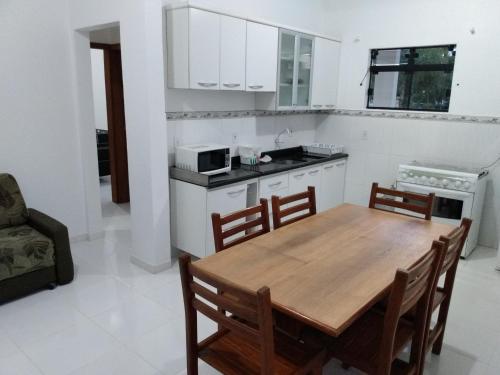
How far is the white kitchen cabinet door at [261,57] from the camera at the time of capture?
367 cm

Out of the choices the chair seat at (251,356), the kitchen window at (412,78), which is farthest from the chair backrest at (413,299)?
the kitchen window at (412,78)

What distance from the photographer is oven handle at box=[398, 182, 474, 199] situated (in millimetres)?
3799

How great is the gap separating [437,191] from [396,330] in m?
2.49

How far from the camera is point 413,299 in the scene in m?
1.66

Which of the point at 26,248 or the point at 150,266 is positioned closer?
the point at 26,248

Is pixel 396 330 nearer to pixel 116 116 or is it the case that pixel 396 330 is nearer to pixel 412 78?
pixel 412 78

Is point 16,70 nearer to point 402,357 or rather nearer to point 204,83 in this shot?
point 204,83

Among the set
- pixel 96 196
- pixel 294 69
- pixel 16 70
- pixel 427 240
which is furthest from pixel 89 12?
pixel 427 240

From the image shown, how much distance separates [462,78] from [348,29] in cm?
146

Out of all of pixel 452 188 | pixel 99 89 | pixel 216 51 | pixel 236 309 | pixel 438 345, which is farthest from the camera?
pixel 99 89

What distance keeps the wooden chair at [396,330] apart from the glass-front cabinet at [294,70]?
2703 mm

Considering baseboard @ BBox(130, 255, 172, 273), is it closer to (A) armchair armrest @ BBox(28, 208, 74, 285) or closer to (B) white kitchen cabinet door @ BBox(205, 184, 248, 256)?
(B) white kitchen cabinet door @ BBox(205, 184, 248, 256)

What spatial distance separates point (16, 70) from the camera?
11.1ft

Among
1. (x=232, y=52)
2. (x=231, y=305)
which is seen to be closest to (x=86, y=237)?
(x=232, y=52)
